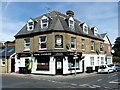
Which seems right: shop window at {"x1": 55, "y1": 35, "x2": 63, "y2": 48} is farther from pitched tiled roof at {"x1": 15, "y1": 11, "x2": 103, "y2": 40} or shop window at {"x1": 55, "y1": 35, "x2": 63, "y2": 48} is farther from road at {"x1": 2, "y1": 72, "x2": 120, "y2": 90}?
road at {"x1": 2, "y1": 72, "x2": 120, "y2": 90}

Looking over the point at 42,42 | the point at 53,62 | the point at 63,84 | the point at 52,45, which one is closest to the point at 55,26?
the point at 52,45

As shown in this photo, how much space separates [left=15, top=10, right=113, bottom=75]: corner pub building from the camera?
95.0 feet

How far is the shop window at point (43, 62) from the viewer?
29.4 metres

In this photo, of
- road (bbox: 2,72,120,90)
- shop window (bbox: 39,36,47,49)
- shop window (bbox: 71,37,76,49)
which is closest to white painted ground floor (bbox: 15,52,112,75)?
shop window (bbox: 39,36,47,49)

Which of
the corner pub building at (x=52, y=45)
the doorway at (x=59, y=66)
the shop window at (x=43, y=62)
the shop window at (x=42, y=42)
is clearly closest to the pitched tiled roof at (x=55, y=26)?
the corner pub building at (x=52, y=45)

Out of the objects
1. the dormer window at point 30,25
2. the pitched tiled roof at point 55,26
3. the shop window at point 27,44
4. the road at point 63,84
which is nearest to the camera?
the road at point 63,84

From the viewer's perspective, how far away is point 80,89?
14.9 meters

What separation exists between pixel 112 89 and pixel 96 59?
23.5 m

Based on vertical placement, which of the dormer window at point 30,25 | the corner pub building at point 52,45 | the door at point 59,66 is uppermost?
the dormer window at point 30,25

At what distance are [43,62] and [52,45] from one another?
2.94 m

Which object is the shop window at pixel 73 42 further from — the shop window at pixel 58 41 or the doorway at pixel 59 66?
the doorway at pixel 59 66

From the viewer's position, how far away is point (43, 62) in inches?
1178

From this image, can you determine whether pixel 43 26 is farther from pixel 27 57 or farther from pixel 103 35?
pixel 103 35

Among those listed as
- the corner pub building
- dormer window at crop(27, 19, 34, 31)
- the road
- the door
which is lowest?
Answer: the road
